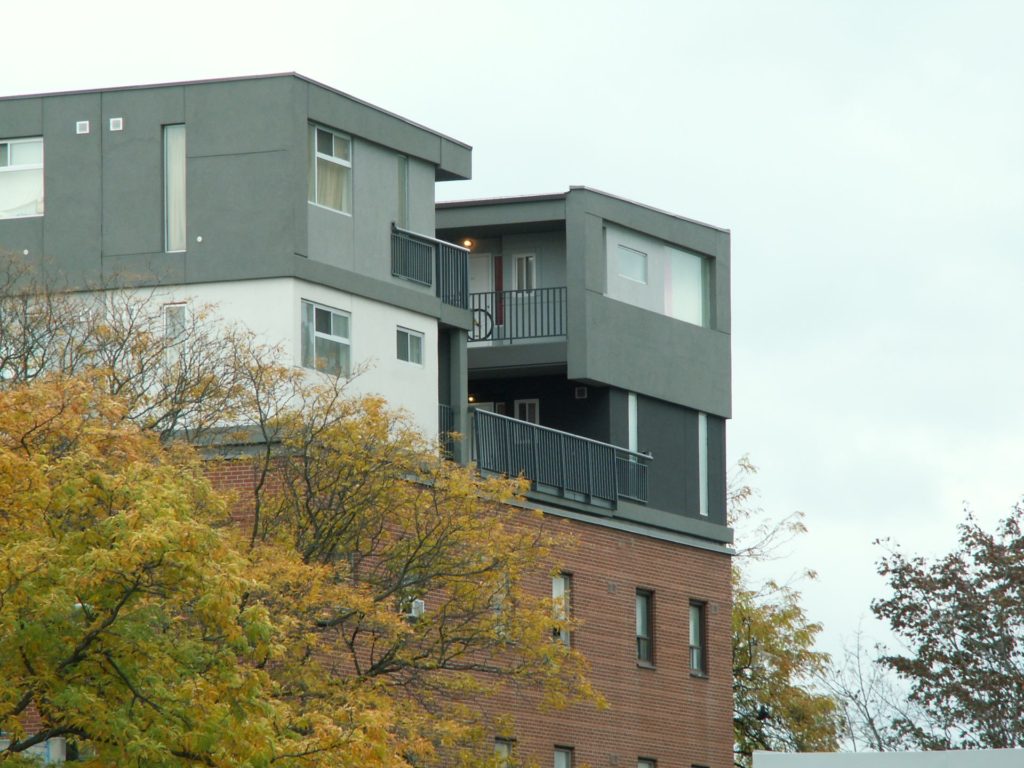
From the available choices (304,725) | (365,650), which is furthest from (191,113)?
(304,725)

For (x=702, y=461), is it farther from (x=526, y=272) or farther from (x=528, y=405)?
(x=526, y=272)

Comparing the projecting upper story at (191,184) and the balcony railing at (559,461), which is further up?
the projecting upper story at (191,184)

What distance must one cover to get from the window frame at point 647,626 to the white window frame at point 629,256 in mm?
6382

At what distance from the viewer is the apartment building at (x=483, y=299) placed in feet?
124

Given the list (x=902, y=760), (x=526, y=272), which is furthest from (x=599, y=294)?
(x=902, y=760)

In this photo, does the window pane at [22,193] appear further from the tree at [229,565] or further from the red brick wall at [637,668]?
the red brick wall at [637,668]

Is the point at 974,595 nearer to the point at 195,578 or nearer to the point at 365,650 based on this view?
the point at 365,650

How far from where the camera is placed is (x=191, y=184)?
37.9m

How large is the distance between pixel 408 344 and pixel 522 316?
6.36 meters

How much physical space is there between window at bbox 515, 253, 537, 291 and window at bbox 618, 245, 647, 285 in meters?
1.85

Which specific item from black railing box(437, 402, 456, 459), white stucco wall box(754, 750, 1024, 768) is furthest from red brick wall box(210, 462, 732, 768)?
white stucco wall box(754, 750, 1024, 768)

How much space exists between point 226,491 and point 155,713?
9914 mm

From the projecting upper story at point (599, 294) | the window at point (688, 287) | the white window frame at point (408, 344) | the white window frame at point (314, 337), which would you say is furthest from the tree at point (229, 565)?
the window at point (688, 287)

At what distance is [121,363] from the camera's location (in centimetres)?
3294
